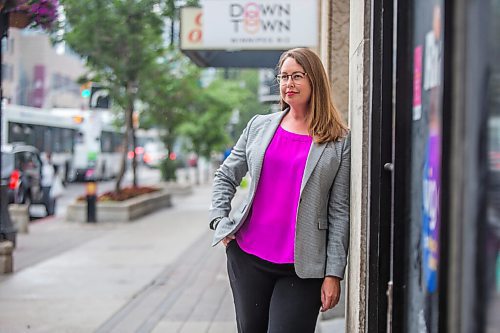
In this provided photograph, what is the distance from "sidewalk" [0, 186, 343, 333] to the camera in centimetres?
693

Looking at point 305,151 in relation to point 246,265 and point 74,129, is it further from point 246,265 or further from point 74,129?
point 74,129

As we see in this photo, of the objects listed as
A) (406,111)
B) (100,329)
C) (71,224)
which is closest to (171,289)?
(100,329)

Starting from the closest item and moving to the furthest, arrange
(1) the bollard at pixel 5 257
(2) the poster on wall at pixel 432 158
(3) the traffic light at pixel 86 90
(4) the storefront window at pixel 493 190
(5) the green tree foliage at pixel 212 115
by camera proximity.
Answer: (4) the storefront window at pixel 493 190 → (2) the poster on wall at pixel 432 158 → (1) the bollard at pixel 5 257 → (3) the traffic light at pixel 86 90 → (5) the green tree foliage at pixel 212 115

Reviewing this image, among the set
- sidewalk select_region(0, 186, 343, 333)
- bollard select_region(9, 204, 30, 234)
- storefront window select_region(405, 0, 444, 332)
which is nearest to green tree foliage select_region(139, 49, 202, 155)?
bollard select_region(9, 204, 30, 234)

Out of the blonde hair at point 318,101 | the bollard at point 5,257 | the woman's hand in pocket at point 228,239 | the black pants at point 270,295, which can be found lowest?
the bollard at point 5,257

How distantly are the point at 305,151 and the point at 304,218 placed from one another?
0.30 metres

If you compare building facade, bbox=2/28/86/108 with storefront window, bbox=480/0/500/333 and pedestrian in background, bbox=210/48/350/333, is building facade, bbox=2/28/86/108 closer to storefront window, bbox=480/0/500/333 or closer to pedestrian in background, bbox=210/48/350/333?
pedestrian in background, bbox=210/48/350/333

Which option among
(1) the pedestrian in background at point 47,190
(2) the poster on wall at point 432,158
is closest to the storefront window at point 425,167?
(2) the poster on wall at point 432,158

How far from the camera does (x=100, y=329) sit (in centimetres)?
663

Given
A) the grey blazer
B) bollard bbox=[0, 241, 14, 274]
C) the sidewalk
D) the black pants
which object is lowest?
the sidewalk

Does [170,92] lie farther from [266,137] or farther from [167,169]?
[266,137]

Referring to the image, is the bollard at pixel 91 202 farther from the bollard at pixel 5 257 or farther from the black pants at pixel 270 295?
the black pants at pixel 270 295

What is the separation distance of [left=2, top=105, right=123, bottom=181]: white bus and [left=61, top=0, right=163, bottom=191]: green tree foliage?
379 inches

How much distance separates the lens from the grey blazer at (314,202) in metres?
3.30
